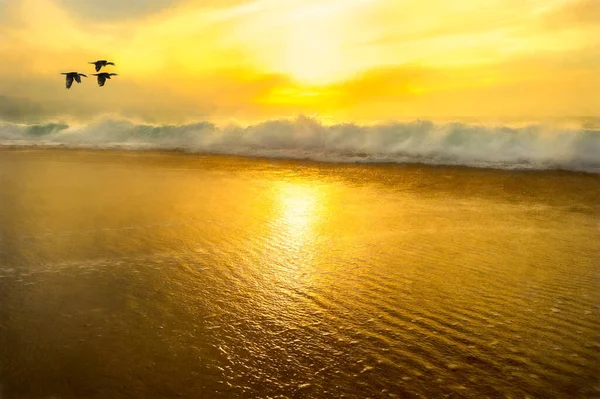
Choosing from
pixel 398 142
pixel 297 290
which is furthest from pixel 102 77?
pixel 398 142

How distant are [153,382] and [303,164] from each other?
12.9m

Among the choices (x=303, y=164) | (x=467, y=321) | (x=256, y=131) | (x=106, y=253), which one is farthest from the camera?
(x=256, y=131)

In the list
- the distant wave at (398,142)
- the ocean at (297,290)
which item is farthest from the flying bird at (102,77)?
the distant wave at (398,142)

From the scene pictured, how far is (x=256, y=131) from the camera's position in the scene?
72.5ft

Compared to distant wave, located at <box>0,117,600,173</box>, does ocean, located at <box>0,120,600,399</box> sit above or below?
below

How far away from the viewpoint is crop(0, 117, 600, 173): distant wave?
1459cm

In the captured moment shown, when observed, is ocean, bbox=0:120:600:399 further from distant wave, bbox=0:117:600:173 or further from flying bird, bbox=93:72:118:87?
distant wave, bbox=0:117:600:173

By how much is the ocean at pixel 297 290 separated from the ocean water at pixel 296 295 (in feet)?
0.06

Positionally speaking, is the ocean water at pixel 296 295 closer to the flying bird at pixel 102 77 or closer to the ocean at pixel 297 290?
the ocean at pixel 297 290

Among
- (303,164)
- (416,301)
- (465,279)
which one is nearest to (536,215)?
(465,279)

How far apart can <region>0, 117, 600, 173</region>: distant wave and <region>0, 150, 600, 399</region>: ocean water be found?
5528mm

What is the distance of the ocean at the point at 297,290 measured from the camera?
10.0 ft

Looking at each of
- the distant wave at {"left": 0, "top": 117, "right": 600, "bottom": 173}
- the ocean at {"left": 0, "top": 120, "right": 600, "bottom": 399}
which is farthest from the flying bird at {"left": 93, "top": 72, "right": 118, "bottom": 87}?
the distant wave at {"left": 0, "top": 117, "right": 600, "bottom": 173}

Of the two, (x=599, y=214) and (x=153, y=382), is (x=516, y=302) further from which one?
(x=599, y=214)
